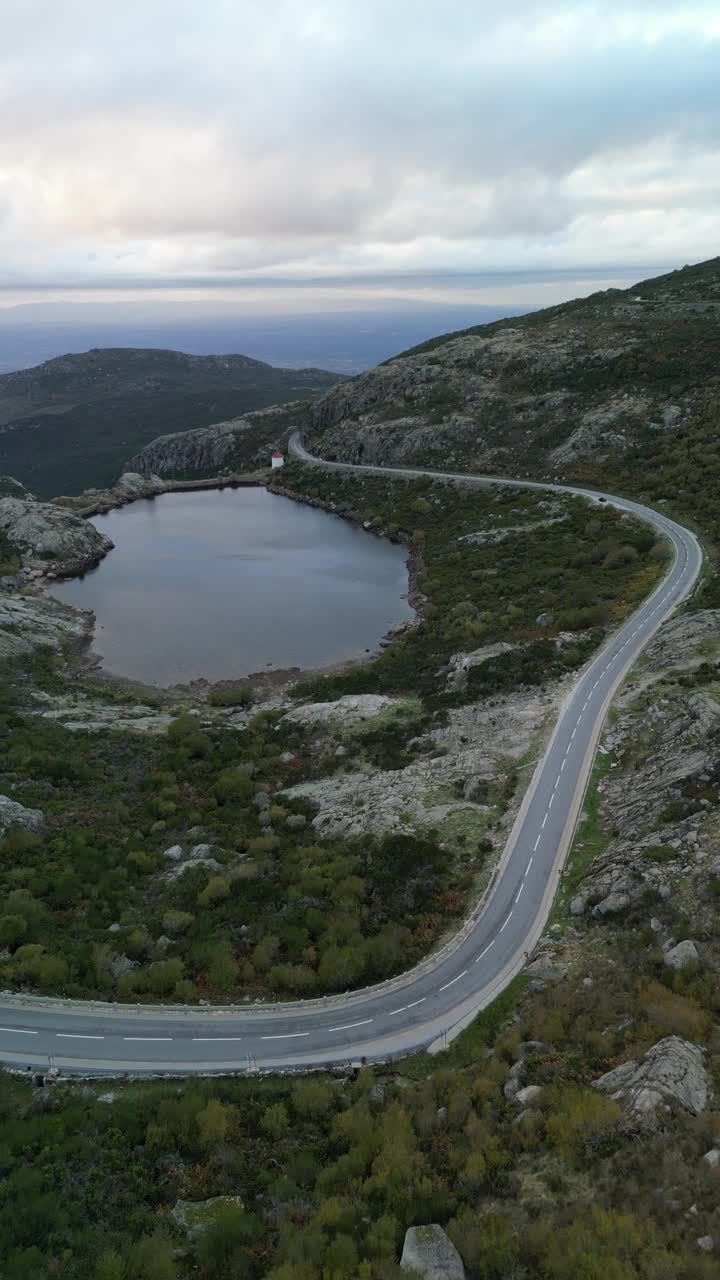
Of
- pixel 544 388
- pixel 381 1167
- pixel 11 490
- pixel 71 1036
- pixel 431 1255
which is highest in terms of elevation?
pixel 544 388

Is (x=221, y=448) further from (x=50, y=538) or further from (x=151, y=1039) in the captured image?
(x=151, y=1039)

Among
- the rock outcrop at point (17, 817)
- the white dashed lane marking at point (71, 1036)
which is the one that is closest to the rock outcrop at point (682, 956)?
the white dashed lane marking at point (71, 1036)

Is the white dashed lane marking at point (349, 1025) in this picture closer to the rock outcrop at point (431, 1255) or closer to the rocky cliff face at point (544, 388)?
the rock outcrop at point (431, 1255)

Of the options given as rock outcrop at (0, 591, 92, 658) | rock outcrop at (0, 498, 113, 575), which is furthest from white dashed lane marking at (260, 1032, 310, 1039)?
rock outcrop at (0, 498, 113, 575)

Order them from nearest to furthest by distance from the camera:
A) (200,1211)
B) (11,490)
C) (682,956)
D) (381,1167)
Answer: (200,1211), (381,1167), (682,956), (11,490)

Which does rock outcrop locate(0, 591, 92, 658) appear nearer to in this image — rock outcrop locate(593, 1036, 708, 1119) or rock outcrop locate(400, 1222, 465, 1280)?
rock outcrop locate(400, 1222, 465, 1280)

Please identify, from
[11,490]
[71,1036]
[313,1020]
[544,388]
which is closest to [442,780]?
[313,1020]

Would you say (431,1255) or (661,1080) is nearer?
(431,1255)

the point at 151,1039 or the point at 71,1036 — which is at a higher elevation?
the point at 71,1036
